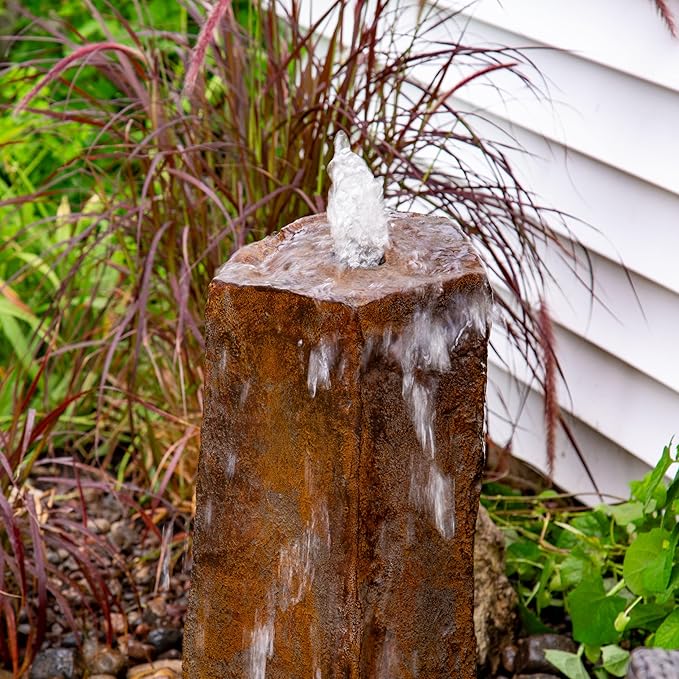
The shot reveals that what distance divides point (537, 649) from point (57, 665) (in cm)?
115

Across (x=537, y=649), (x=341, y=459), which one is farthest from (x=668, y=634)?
(x=341, y=459)

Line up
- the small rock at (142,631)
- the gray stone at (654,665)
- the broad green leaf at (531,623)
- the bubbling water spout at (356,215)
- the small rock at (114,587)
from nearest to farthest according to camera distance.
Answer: the gray stone at (654,665), the bubbling water spout at (356,215), the broad green leaf at (531,623), the small rock at (142,631), the small rock at (114,587)

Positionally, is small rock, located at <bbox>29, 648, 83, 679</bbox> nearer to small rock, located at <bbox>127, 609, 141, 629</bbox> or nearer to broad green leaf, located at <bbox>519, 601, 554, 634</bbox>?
small rock, located at <bbox>127, 609, 141, 629</bbox>

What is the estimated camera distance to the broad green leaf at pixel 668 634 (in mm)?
2360

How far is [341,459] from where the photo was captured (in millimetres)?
1914

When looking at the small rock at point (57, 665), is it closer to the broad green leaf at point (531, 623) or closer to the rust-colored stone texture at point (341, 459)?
the rust-colored stone texture at point (341, 459)

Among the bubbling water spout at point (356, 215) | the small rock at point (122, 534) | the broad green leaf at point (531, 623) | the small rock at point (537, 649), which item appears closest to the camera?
the bubbling water spout at point (356, 215)

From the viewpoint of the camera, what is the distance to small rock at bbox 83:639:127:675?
9.23 ft

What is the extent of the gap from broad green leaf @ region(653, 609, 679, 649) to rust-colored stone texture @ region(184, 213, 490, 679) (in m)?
0.48

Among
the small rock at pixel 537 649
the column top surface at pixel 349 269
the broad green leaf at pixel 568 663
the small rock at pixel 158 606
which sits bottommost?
the small rock at pixel 158 606

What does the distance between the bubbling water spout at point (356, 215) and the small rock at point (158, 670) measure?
1.26 m

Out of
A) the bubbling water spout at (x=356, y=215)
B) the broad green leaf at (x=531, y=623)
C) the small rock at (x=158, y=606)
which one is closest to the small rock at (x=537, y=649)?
the broad green leaf at (x=531, y=623)

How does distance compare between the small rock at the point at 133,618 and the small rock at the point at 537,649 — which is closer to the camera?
the small rock at the point at 537,649

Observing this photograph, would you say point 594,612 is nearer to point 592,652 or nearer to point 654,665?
point 592,652
